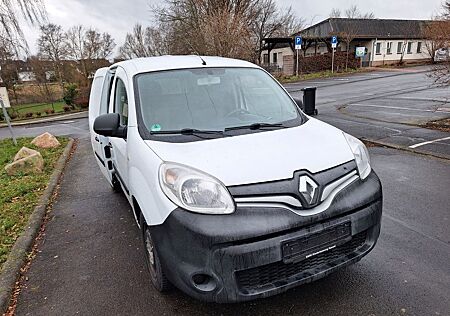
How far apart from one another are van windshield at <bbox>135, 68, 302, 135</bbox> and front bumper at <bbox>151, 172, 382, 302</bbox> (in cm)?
96

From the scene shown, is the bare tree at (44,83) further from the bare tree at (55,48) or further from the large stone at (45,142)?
Answer: the large stone at (45,142)

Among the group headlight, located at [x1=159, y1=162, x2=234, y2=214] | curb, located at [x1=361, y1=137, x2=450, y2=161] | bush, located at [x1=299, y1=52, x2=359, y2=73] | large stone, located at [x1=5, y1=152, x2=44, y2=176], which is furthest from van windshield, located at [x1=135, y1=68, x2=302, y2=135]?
bush, located at [x1=299, y1=52, x2=359, y2=73]

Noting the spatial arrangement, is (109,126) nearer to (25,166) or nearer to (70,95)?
(25,166)

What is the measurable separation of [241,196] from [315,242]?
1.92ft

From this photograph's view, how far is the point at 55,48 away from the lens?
136 feet

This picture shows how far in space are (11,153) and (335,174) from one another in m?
9.32

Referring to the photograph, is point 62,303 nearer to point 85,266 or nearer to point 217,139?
point 85,266

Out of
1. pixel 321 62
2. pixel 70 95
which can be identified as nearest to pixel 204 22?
pixel 321 62

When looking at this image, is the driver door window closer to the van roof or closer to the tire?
the van roof

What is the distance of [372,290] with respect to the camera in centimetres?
266

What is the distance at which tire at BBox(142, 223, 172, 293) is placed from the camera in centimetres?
263

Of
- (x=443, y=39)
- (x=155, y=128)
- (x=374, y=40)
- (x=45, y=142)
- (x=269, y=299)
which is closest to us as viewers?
(x=269, y=299)

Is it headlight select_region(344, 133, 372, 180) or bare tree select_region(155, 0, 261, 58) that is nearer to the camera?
headlight select_region(344, 133, 372, 180)

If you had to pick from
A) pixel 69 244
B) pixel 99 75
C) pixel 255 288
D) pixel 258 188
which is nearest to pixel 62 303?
pixel 69 244
